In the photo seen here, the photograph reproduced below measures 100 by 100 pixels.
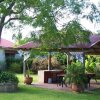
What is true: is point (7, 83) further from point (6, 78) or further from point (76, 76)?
point (76, 76)

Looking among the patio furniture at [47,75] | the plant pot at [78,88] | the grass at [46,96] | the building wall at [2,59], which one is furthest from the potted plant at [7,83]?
the building wall at [2,59]

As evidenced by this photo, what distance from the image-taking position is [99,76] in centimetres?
3131

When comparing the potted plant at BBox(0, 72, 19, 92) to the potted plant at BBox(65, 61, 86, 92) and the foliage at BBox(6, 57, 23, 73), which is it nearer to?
the potted plant at BBox(65, 61, 86, 92)

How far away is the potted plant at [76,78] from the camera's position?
19.6 m

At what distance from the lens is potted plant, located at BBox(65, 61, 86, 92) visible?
19.6 meters

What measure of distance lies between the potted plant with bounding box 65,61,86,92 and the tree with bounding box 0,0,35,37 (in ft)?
15.4

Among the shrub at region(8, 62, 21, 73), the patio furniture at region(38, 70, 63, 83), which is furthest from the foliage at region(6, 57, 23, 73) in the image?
the patio furniture at region(38, 70, 63, 83)

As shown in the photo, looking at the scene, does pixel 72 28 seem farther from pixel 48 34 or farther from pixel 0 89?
pixel 0 89

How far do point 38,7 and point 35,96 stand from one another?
4.90 m

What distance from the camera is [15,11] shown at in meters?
17.1

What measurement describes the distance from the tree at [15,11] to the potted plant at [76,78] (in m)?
4.70

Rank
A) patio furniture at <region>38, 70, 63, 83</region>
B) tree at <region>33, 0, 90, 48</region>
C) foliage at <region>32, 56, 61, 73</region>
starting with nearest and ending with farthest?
1. tree at <region>33, 0, 90, 48</region>
2. patio furniture at <region>38, 70, 63, 83</region>
3. foliage at <region>32, 56, 61, 73</region>

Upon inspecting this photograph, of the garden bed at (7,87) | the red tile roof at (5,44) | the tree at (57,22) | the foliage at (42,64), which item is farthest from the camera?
the red tile roof at (5,44)

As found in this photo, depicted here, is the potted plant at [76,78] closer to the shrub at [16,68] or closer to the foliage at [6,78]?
the foliage at [6,78]
